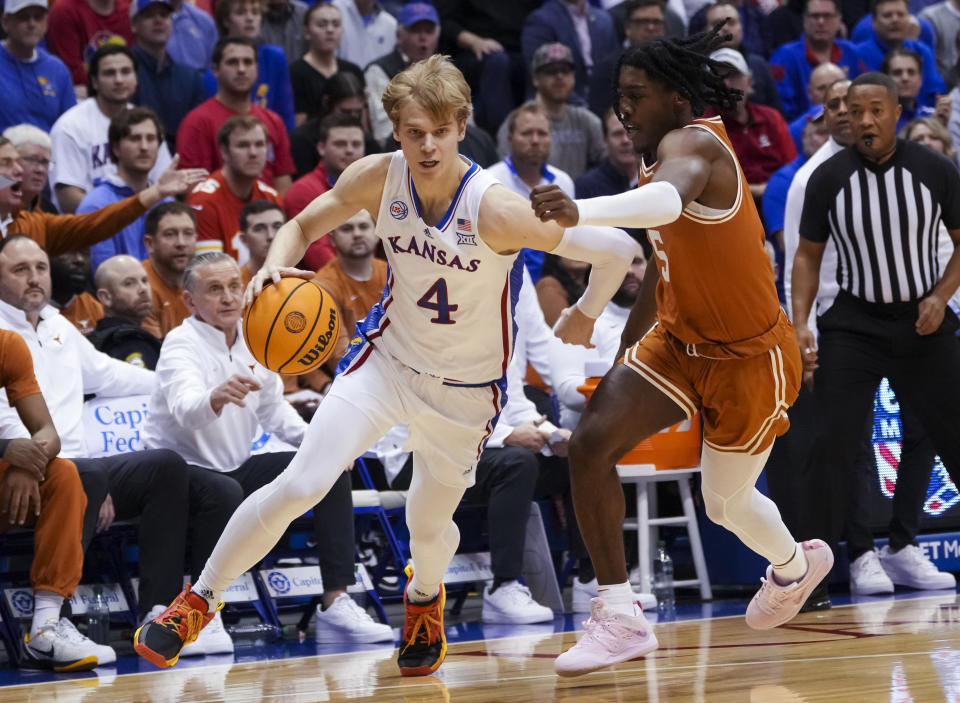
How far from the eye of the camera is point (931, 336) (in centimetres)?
643

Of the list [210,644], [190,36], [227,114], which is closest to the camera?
[210,644]

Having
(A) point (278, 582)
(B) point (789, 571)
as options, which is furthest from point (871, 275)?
(A) point (278, 582)

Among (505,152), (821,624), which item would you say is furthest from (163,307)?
(821,624)

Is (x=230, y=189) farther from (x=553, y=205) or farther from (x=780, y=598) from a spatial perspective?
(x=553, y=205)

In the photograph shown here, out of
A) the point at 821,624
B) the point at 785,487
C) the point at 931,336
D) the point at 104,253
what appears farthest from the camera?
the point at 104,253

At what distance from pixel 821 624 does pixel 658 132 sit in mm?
2611

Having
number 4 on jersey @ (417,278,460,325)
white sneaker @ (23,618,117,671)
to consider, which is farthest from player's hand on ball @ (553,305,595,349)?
white sneaker @ (23,618,117,671)

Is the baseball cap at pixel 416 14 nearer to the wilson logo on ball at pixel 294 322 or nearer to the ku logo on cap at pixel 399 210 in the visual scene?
the ku logo on cap at pixel 399 210

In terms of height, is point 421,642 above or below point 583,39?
below

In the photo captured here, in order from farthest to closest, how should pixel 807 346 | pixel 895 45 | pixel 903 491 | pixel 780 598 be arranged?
pixel 895 45, pixel 903 491, pixel 807 346, pixel 780 598

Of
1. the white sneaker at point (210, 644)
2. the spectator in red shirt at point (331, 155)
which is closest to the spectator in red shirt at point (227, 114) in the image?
the spectator in red shirt at point (331, 155)

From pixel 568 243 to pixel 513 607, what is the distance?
2864 mm

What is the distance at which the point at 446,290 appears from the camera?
450cm

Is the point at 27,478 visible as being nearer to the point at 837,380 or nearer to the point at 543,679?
the point at 543,679
